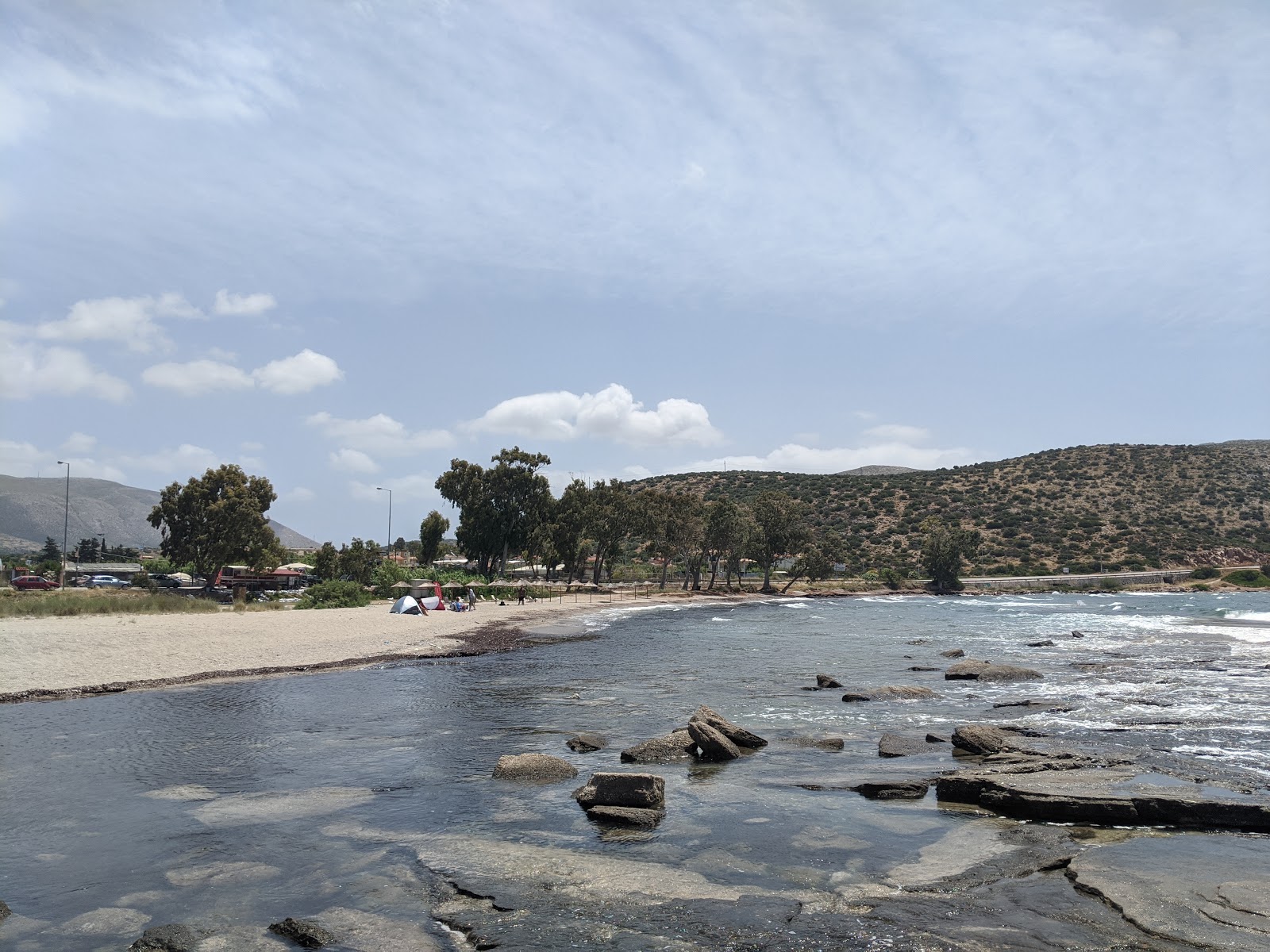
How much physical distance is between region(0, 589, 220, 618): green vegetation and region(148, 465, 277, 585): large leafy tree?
1974 cm

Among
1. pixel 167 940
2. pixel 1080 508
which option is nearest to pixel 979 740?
pixel 167 940

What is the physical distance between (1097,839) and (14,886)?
13.2 meters

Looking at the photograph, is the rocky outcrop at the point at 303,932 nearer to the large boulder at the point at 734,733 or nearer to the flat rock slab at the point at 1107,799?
the flat rock slab at the point at 1107,799

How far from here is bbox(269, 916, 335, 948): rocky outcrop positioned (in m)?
8.31

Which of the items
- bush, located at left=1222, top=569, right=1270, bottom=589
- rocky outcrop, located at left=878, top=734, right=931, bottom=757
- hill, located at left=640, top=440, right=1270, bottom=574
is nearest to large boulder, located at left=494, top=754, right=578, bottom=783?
rocky outcrop, located at left=878, top=734, right=931, bottom=757

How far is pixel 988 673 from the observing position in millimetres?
28609

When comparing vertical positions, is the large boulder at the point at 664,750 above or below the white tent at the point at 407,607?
below

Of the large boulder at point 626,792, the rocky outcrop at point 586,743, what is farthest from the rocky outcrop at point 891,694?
the large boulder at point 626,792

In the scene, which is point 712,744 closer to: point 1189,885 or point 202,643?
point 1189,885

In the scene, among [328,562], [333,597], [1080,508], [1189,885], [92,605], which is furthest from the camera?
[1080,508]

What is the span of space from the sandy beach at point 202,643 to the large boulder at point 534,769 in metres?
15.1

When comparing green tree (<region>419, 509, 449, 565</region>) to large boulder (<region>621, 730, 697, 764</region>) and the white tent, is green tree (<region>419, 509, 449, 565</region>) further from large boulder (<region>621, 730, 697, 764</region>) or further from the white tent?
large boulder (<region>621, 730, 697, 764</region>)

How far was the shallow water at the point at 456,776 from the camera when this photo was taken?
10070 millimetres

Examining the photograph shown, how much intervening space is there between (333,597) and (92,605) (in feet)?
52.7
